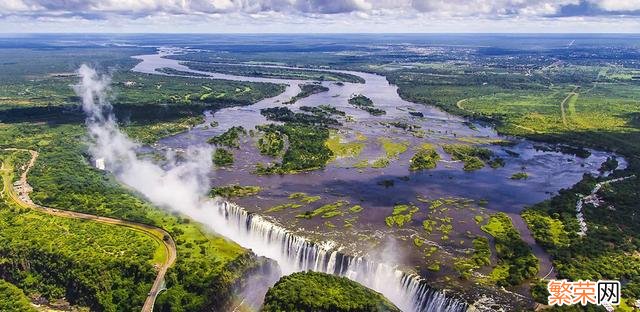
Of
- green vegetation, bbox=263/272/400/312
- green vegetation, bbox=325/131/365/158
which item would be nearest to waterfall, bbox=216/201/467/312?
green vegetation, bbox=263/272/400/312

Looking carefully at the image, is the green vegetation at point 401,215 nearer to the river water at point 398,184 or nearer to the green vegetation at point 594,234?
the river water at point 398,184

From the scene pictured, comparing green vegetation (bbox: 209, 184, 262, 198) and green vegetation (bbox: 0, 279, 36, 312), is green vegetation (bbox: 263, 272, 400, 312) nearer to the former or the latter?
green vegetation (bbox: 0, 279, 36, 312)

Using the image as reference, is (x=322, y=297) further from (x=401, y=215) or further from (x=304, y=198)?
(x=304, y=198)

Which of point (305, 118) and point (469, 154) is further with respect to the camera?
point (305, 118)

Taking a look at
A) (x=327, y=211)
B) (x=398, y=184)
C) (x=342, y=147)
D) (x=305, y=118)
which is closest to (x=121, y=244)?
(x=327, y=211)

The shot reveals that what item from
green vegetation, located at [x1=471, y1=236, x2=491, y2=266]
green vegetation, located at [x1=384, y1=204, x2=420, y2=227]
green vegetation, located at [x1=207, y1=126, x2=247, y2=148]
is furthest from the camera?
green vegetation, located at [x1=207, y1=126, x2=247, y2=148]

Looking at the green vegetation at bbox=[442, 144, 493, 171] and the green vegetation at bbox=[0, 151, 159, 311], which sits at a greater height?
the green vegetation at bbox=[442, 144, 493, 171]

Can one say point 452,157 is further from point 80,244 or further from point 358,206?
point 80,244
